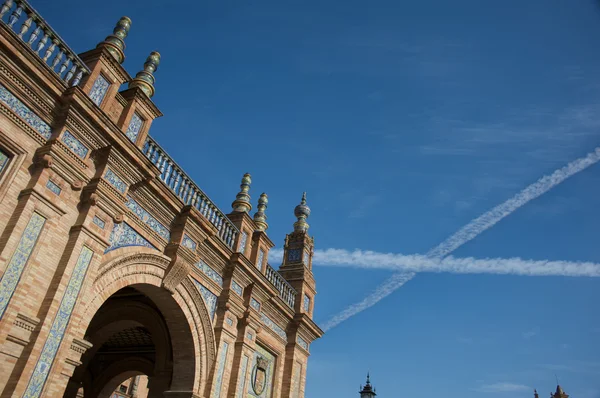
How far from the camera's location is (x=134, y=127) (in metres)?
11.1

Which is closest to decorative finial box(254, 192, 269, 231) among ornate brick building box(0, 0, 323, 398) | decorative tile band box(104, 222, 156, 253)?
ornate brick building box(0, 0, 323, 398)

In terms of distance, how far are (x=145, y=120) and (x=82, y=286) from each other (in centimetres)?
415

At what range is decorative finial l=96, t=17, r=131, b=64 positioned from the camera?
10719mm

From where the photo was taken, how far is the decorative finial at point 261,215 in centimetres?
1670

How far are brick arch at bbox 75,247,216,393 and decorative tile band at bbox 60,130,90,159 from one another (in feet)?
6.82

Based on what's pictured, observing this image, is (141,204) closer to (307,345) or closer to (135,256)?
(135,256)

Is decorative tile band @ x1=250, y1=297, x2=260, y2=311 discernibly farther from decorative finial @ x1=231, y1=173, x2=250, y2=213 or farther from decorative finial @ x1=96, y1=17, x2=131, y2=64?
decorative finial @ x1=96, y1=17, x2=131, y2=64

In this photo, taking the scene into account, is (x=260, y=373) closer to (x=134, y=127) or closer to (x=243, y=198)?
(x=243, y=198)

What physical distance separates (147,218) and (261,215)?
6055 mm

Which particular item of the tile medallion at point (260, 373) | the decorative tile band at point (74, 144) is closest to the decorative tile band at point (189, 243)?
the decorative tile band at point (74, 144)

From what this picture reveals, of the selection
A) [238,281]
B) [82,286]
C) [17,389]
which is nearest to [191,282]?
[238,281]

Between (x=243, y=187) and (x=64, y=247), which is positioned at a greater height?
(x=243, y=187)

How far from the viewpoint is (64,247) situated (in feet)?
29.0

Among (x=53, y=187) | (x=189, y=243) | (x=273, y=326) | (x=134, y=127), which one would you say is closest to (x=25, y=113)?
(x=53, y=187)
